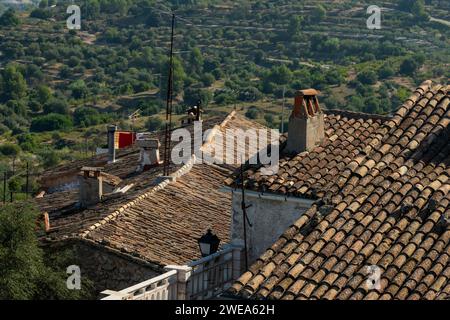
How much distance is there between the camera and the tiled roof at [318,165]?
15703mm

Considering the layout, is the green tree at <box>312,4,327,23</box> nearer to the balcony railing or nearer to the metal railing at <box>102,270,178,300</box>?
the balcony railing

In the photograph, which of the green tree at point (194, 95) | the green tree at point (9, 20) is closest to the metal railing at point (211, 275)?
the green tree at point (194, 95)

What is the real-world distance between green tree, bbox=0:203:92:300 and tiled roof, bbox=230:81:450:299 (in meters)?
5.49

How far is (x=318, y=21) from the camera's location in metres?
121

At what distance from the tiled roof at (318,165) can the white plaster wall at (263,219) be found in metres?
0.20

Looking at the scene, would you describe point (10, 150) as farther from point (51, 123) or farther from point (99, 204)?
point (99, 204)

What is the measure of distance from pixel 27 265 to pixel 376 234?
277 inches

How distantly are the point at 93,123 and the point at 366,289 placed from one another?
70.0 m

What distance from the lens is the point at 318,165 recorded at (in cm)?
1627

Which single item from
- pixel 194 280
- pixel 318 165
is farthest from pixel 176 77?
pixel 194 280

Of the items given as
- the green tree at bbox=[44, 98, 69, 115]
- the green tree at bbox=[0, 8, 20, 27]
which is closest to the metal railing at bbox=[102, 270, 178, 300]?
the green tree at bbox=[44, 98, 69, 115]

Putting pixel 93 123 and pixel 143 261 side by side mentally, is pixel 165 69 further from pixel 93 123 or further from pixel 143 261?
pixel 143 261

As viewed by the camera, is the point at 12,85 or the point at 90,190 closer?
the point at 90,190
